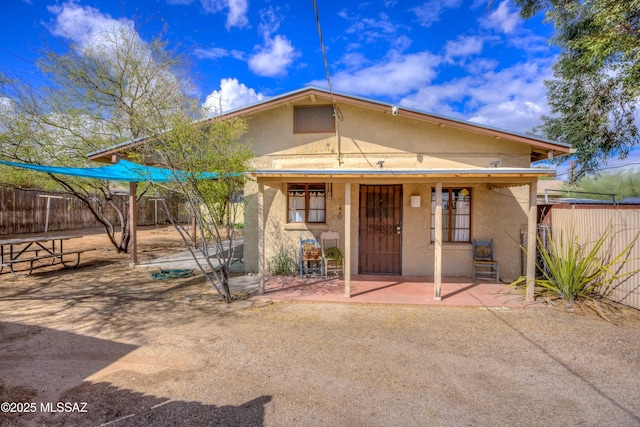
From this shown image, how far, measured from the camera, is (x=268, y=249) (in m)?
8.28

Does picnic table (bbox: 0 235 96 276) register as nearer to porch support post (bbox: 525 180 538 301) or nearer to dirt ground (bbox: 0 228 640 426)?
dirt ground (bbox: 0 228 640 426)

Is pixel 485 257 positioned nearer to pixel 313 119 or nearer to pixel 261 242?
pixel 261 242

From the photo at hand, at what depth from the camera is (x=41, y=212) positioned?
16156mm

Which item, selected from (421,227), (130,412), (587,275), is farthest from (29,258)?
(587,275)

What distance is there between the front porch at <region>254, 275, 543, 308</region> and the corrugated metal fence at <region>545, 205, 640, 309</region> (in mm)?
1492

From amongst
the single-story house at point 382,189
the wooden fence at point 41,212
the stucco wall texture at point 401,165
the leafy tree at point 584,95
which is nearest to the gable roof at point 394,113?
the single-story house at point 382,189

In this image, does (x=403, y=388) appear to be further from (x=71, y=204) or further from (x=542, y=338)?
(x=71, y=204)

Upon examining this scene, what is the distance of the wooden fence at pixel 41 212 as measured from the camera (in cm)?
1439

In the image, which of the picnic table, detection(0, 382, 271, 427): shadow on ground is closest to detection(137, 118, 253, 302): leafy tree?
detection(0, 382, 271, 427): shadow on ground

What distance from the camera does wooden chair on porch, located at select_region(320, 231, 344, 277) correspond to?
7.77m

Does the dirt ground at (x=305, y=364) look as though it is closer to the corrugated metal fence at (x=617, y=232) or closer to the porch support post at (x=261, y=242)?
the porch support post at (x=261, y=242)

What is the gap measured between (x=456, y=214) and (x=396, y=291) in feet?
9.06

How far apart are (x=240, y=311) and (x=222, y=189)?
2.29 meters

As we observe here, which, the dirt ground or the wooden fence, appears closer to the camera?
the dirt ground
